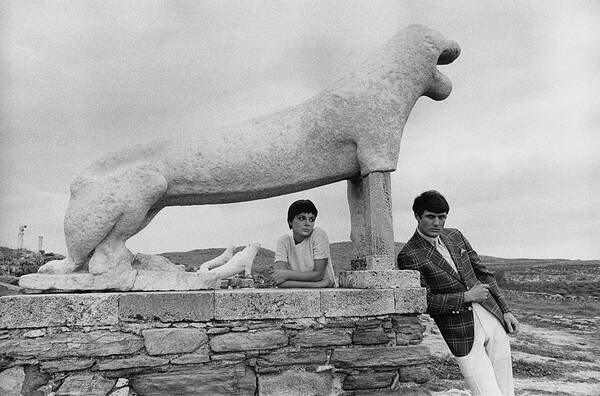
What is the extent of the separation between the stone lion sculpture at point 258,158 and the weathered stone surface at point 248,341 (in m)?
1.10

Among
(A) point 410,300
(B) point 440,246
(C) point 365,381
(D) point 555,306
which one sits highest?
(B) point 440,246

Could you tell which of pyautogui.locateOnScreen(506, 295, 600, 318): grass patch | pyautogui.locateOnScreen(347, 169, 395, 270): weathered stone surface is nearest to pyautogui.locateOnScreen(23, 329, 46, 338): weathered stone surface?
pyautogui.locateOnScreen(347, 169, 395, 270): weathered stone surface

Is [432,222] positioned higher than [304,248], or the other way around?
[432,222]

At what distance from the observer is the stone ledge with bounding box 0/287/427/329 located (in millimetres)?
3818

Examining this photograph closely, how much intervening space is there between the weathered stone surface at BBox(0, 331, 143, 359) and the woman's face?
5.72ft

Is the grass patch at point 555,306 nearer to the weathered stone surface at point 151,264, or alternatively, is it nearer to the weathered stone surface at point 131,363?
the weathered stone surface at point 151,264

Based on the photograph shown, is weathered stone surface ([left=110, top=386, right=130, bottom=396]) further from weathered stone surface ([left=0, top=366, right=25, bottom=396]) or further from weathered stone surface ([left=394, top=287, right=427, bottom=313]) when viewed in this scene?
weathered stone surface ([left=394, top=287, right=427, bottom=313])

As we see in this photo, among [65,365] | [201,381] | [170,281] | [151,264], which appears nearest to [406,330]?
[201,381]

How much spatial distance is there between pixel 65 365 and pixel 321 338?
203 centimetres

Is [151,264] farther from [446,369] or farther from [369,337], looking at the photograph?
[446,369]

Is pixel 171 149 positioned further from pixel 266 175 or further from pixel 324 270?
pixel 324 270

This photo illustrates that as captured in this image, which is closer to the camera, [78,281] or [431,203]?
[431,203]

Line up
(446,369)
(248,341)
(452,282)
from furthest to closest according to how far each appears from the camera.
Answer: (446,369), (248,341), (452,282)

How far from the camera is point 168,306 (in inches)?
158
